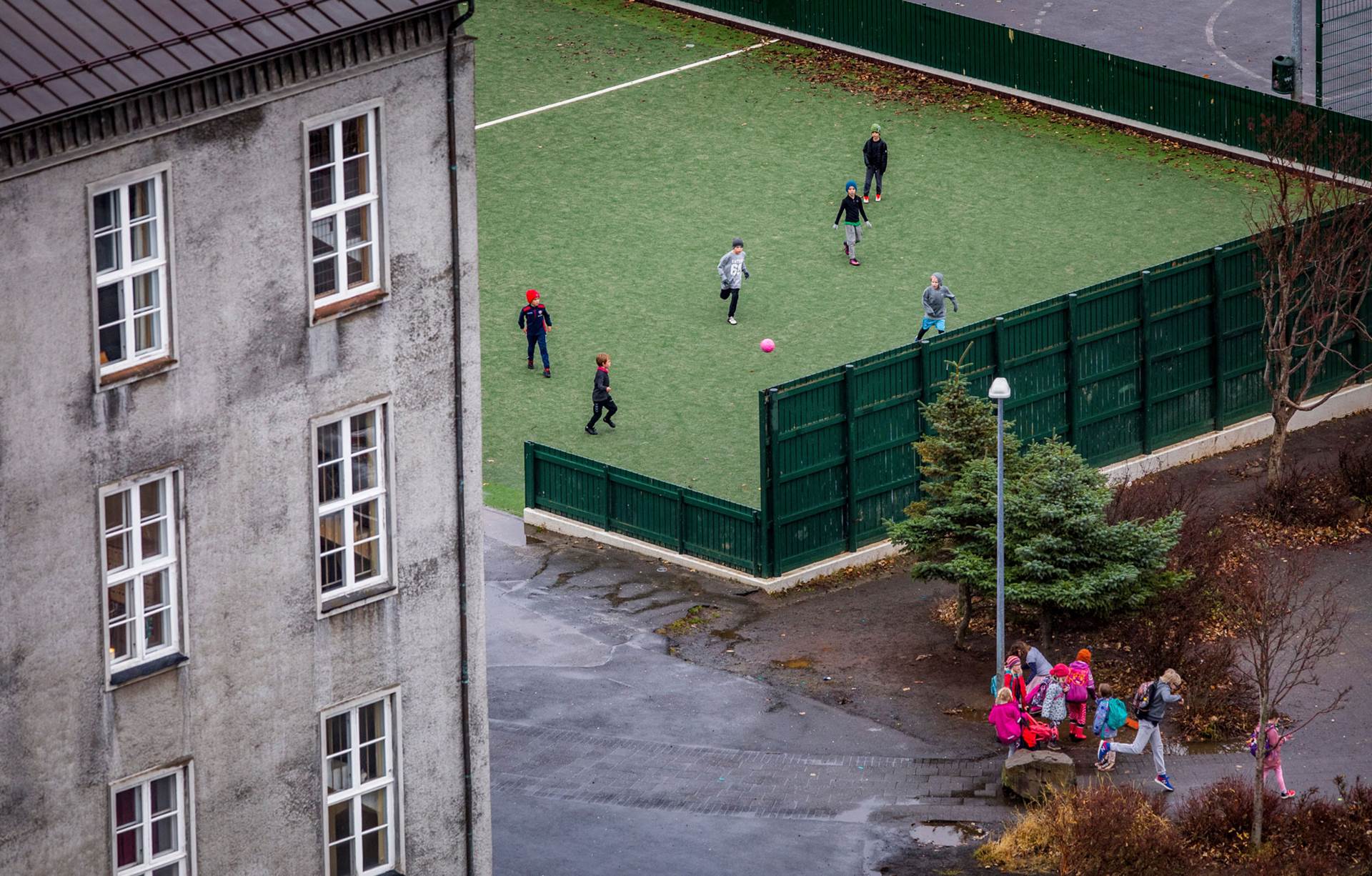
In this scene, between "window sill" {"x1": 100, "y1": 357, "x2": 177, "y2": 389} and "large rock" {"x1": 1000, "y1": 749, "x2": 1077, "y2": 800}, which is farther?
"large rock" {"x1": 1000, "y1": 749, "x2": 1077, "y2": 800}

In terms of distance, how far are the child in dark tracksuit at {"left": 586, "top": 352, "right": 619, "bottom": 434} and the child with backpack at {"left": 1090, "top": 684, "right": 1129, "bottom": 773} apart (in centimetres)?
1153

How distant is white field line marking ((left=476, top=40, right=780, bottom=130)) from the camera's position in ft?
186

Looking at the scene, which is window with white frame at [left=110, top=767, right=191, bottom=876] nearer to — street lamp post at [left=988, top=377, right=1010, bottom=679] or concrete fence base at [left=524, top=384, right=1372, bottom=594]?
street lamp post at [left=988, top=377, right=1010, bottom=679]

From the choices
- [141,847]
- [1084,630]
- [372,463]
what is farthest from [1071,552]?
[141,847]

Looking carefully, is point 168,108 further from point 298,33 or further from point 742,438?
point 742,438

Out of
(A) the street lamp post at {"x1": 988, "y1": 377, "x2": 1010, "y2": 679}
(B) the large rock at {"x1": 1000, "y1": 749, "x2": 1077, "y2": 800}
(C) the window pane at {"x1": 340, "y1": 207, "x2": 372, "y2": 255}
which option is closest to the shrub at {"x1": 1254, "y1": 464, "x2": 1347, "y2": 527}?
(A) the street lamp post at {"x1": 988, "y1": 377, "x2": 1010, "y2": 679}

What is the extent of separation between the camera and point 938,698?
3484 cm

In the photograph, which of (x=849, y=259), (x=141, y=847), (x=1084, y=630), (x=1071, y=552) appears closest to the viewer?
(x=141, y=847)

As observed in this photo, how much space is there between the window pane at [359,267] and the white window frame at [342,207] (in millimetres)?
35

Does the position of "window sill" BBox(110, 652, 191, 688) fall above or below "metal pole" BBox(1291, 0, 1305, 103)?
below

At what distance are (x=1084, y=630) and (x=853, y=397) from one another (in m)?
4.80

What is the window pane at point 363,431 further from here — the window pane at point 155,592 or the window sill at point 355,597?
the window pane at point 155,592

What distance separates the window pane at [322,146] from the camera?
25.3 meters

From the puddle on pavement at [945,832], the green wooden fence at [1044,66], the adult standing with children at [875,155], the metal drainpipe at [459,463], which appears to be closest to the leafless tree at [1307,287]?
the green wooden fence at [1044,66]
